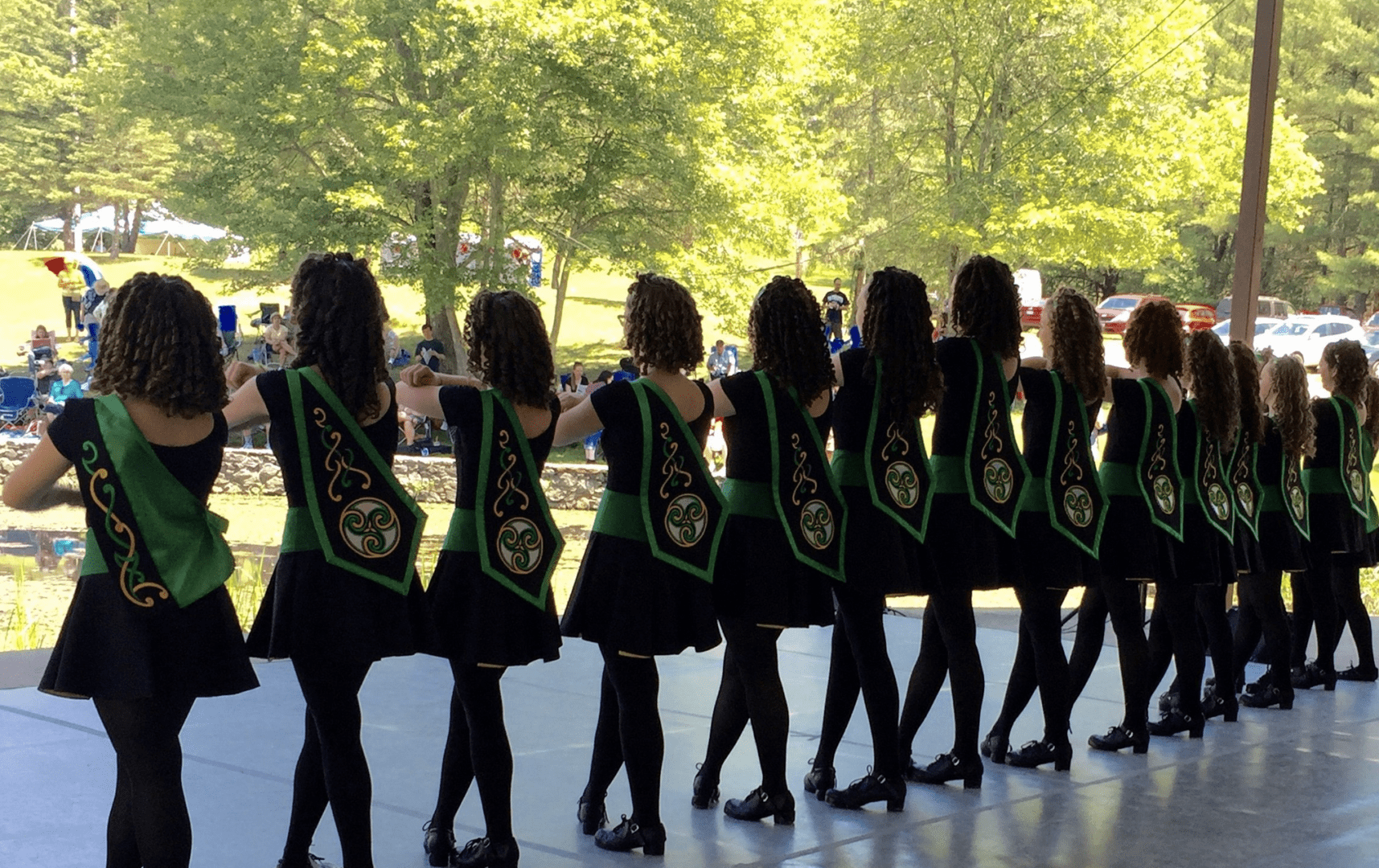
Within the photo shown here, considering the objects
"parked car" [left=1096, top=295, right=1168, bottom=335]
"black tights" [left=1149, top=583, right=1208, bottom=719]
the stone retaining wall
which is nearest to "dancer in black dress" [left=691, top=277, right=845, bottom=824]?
"black tights" [left=1149, top=583, right=1208, bottom=719]

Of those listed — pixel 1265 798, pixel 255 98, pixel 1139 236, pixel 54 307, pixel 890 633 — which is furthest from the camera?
pixel 54 307

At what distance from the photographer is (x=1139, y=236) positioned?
87.6ft

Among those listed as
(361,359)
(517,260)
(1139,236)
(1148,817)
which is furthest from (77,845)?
(1139,236)

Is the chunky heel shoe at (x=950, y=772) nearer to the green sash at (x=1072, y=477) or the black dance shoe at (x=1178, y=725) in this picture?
the green sash at (x=1072, y=477)

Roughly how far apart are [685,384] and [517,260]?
69.9ft

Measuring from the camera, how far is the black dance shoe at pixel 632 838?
12.9ft

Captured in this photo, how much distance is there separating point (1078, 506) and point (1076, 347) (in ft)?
1.60

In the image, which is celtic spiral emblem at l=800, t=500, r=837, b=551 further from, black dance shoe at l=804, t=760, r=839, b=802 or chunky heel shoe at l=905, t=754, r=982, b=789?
chunky heel shoe at l=905, t=754, r=982, b=789

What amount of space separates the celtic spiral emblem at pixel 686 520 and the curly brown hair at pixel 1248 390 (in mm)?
2534

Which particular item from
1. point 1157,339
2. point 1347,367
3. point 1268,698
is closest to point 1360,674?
point 1268,698

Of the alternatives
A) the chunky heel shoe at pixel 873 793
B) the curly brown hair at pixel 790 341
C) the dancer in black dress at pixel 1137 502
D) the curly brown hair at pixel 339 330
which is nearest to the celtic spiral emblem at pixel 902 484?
the curly brown hair at pixel 790 341

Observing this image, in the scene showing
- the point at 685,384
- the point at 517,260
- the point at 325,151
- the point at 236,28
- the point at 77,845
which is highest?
the point at 236,28

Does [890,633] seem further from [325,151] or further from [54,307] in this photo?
[54,307]

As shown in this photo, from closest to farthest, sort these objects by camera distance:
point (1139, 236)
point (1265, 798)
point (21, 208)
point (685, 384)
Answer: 1. point (685, 384)
2. point (1265, 798)
3. point (1139, 236)
4. point (21, 208)
